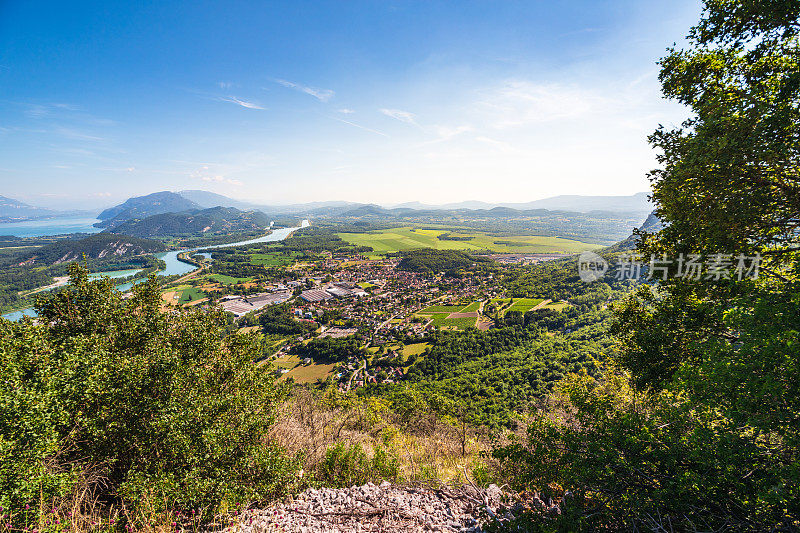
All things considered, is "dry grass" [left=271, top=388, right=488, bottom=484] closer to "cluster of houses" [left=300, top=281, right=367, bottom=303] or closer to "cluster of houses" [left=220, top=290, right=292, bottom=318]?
"cluster of houses" [left=300, top=281, right=367, bottom=303]

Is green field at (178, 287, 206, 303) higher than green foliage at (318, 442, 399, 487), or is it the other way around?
green foliage at (318, 442, 399, 487)

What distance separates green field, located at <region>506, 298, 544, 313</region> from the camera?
67.6 metres

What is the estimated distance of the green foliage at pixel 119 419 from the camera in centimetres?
591

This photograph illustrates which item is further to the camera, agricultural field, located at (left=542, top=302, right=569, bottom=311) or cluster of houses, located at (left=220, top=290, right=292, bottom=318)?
cluster of houses, located at (left=220, top=290, right=292, bottom=318)

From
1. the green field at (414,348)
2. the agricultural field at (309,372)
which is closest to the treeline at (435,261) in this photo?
the green field at (414,348)

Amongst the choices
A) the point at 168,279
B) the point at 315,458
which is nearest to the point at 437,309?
the point at 315,458

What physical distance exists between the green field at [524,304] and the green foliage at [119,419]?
66.2 metres

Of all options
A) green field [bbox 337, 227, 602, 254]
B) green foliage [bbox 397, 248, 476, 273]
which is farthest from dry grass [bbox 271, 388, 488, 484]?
green field [bbox 337, 227, 602, 254]

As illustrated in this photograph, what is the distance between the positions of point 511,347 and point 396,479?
47.7 m

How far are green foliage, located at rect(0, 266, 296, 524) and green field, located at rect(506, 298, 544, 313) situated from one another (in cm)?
6625

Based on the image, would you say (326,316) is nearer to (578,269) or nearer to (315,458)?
(315,458)

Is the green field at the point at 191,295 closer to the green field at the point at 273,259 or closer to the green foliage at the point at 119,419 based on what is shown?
the green field at the point at 273,259

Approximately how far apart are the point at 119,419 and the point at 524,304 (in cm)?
7494

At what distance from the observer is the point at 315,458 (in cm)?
1170
